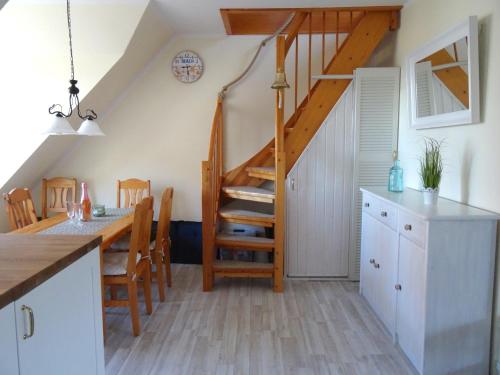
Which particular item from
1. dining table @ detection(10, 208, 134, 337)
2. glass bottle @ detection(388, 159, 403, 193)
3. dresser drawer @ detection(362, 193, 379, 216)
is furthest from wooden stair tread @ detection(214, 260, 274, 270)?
glass bottle @ detection(388, 159, 403, 193)

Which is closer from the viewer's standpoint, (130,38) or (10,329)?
(10,329)

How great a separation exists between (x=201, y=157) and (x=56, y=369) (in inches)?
123

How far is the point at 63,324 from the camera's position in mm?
1282

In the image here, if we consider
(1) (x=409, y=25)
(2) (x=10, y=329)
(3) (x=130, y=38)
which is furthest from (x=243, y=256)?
(2) (x=10, y=329)

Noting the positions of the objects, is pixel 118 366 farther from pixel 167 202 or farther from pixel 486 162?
pixel 486 162

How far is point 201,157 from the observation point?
4.19 meters

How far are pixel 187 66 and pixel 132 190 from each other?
1508 mm

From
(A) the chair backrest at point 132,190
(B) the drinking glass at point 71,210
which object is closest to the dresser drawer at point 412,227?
(B) the drinking glass at point 71,210

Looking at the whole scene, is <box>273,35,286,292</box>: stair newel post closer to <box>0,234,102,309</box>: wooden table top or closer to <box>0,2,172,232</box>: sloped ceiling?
<box>0,2,172,232</box>: sloped ceiling

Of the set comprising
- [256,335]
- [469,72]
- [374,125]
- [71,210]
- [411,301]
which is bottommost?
[256,335]

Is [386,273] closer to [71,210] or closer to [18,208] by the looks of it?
[71,210]

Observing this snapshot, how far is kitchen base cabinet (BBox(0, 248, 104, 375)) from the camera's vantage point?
1.04m

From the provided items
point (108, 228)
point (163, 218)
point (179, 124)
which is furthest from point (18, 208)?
point (179, 124)

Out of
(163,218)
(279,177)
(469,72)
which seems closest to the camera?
(469,72)
